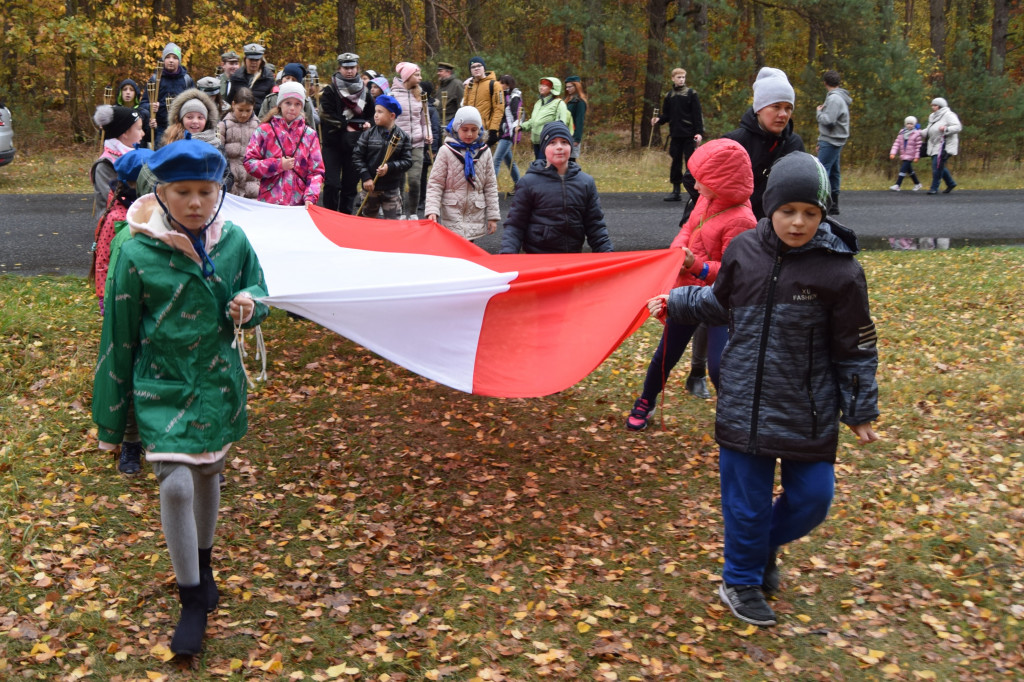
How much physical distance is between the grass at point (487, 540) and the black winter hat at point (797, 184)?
1.90 m

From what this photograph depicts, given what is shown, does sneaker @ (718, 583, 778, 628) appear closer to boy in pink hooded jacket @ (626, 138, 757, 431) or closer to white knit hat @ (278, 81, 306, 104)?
boy in pink hooded jacket @ (626, 138, 757, 431)

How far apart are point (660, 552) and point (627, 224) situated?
962 cm

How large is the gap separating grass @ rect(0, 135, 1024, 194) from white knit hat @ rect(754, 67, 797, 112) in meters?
11.0

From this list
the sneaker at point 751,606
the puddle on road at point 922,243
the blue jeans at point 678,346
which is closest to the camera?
the sneaker at point 751,606

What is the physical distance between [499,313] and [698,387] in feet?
7.63

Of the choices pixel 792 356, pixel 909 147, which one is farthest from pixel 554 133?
pixel 909 147

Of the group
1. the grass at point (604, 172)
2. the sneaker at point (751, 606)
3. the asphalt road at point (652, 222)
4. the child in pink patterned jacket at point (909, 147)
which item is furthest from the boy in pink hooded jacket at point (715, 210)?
the child in pink patterned jacket at point (909, 147)

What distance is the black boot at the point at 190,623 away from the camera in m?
3.94

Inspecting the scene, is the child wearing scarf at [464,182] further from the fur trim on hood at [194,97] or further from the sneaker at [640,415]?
the sneaker at [640,415]

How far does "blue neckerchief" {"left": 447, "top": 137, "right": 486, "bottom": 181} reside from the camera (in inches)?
311

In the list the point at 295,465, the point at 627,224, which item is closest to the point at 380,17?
the point at 627,224

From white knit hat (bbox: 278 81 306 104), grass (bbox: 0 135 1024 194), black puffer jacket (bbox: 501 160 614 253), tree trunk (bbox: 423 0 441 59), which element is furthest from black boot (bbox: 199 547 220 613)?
tree trunk (bbox: 423 0 441 59)

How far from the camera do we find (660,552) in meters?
5.07

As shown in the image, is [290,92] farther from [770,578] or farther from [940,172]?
[940,172]
